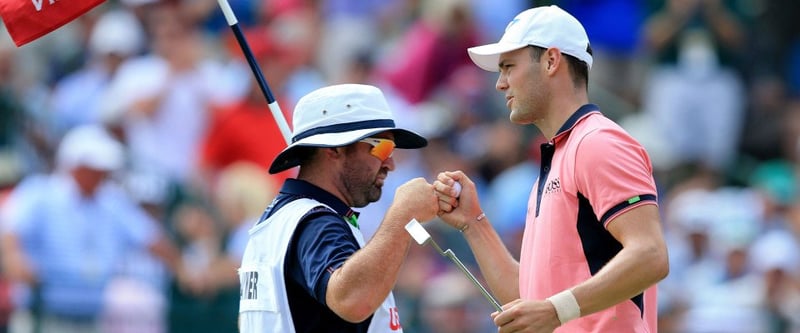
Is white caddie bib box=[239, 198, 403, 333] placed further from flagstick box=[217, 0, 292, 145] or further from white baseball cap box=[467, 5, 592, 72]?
white baseball cap box=[467, 5, 592, 72]

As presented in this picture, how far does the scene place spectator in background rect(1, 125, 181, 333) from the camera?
461 inches

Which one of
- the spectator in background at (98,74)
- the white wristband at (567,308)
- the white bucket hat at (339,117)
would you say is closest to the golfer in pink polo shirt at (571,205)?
the white wristband at (567,308)

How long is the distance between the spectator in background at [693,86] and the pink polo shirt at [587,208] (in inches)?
343

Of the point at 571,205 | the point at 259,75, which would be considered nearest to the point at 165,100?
the point at 259,75

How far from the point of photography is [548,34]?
6.10 m

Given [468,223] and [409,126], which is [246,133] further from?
[468,223]

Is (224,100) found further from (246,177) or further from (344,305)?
(344,305)

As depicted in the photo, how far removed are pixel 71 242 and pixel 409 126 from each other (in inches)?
115

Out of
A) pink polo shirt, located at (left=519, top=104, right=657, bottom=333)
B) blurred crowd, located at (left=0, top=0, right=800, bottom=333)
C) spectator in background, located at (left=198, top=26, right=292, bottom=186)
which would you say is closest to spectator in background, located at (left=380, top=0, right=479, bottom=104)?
blurred crowd, located at (left=0, top=0, right=800, bottom=333)

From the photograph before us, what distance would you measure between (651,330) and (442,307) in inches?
231

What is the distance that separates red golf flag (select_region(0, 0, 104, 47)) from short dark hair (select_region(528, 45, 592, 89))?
1974 millimetres

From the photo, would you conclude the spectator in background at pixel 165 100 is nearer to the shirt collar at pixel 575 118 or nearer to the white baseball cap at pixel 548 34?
the white baseball cap at pixel 548 34

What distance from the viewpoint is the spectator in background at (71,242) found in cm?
1171

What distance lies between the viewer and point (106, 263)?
38.7 ft
